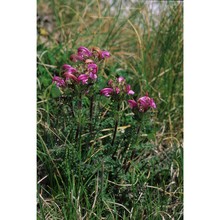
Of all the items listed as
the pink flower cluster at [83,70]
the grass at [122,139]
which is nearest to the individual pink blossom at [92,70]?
the pink flower cluster at [83,70]

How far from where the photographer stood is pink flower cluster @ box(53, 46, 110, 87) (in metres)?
1.76

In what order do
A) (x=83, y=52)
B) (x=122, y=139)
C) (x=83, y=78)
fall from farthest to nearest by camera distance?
(x=122, y=139), (x=83, y=52), (x=83, y=78)

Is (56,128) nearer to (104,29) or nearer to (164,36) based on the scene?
(164,36)

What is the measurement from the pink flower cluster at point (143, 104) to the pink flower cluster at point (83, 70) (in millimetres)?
163

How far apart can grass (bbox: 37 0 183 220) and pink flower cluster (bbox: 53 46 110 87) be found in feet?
0.33

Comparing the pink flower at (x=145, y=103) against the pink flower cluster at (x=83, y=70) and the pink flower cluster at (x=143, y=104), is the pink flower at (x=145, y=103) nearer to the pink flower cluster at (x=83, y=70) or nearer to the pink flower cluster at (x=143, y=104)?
the pink flower cluster at (x=143, y=104)

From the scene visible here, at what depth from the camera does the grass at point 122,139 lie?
6.11ft

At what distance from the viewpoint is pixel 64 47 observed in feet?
8.87

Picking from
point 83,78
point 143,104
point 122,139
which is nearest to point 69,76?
point 83,78

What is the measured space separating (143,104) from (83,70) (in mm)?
225

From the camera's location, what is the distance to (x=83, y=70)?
1.80 m

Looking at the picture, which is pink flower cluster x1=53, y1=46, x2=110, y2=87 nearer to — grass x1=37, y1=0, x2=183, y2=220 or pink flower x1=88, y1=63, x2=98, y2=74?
pink flower x1=88, y1=63, x2=98, y2=74

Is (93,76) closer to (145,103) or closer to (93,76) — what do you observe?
(93,76)

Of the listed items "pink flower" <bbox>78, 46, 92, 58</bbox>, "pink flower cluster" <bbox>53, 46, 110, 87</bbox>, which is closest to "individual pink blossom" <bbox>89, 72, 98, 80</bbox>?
"pink flower cluster" <bbox>53, 46, 110, 87</bbox>
